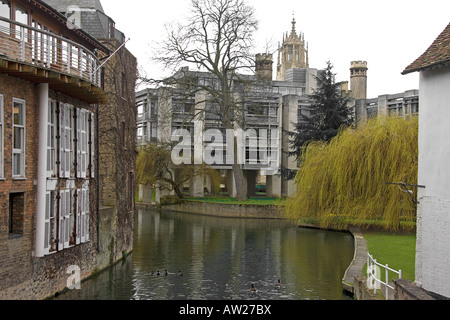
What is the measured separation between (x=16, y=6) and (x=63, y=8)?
28.6 feet

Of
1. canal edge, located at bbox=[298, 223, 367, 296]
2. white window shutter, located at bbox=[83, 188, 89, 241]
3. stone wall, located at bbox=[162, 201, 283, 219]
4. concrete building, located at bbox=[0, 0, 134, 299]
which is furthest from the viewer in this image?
stone wall, located at bbox=[162, 201, 283, 219]

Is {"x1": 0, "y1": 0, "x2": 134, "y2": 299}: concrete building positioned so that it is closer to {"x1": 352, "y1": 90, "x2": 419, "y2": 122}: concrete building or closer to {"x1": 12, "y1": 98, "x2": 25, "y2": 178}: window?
{"x1": 12, "y1": 98, "x2": 25, "y2": 178}: window

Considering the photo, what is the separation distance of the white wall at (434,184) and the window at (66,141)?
9804 mm

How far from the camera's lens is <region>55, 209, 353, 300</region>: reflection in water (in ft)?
59.1

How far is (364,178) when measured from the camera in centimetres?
3127

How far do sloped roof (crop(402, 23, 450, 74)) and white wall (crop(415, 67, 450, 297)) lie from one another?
1.14 ft

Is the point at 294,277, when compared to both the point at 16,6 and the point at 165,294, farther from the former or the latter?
the point at 16,6

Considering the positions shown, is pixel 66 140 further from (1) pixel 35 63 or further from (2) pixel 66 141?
(1) pixel 35 63

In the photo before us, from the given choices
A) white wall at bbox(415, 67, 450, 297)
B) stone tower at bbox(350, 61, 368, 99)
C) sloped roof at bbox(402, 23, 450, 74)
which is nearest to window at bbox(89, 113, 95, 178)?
sloped roof at bbox(402, 23, 450, 74)

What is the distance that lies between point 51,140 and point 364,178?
774 inches

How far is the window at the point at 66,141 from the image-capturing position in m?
16.4

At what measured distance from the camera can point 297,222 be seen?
124 ft

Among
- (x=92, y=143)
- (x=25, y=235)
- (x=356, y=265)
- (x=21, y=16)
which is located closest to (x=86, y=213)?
(x=92, y=143)
